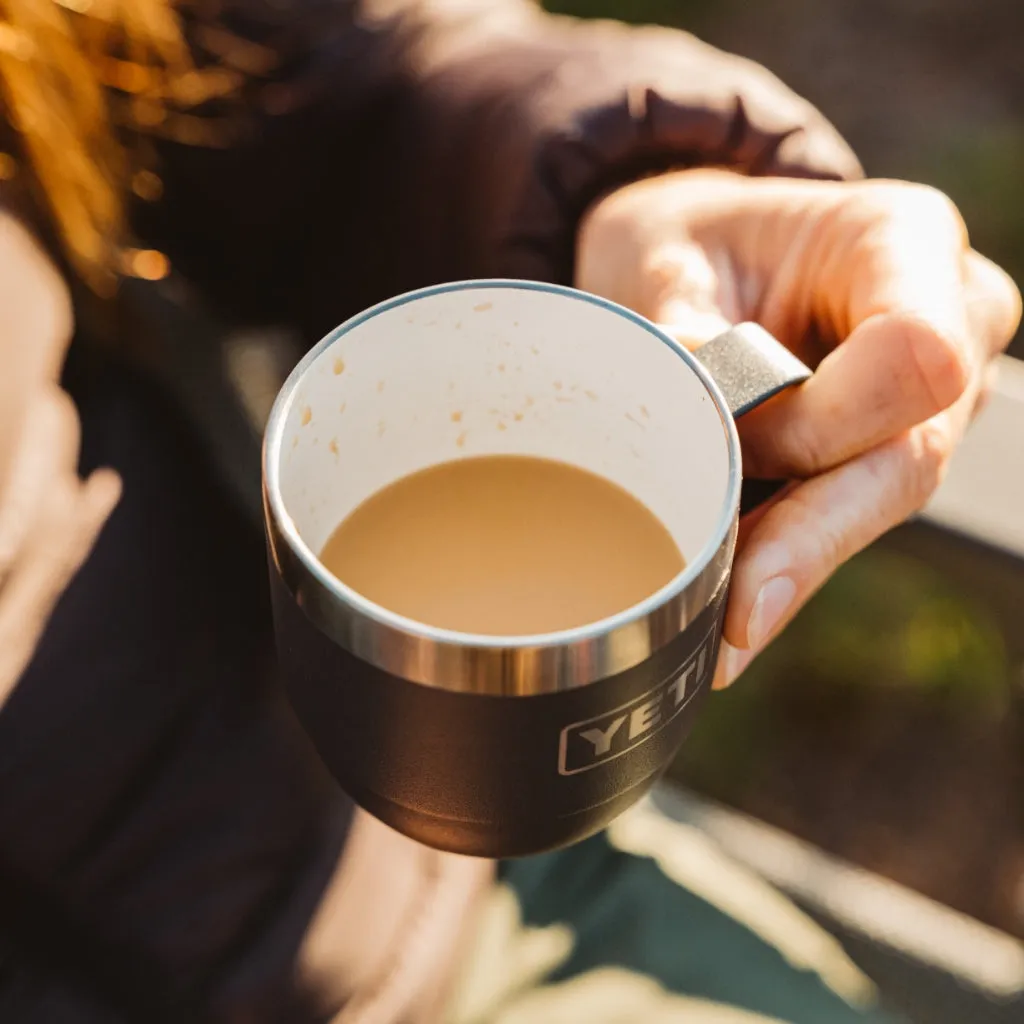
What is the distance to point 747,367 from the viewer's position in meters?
0.61

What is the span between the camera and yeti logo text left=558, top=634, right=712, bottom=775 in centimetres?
51

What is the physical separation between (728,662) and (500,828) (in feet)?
0.61

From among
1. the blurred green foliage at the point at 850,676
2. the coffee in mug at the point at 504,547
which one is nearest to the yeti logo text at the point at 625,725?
the coffee in mug at the point at 504,547

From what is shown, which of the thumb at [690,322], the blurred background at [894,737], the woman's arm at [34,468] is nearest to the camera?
the thumb at [690,322]

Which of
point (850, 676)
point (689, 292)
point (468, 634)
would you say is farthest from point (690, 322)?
point (850, 676)

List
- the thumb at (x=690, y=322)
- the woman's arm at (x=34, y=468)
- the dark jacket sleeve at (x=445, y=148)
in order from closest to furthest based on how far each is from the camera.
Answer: the thumb at (x=690, y=322) < the woman's arm at (x=34, y=468) < the dark jacket sleeve at (x=445, y=148)

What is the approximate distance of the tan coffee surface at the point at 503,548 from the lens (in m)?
0.67

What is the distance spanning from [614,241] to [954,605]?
1.05 meters

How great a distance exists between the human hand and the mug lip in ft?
0.37

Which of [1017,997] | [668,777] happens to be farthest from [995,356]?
[668,777]

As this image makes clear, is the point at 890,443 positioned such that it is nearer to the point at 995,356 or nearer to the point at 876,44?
the point at 995,356

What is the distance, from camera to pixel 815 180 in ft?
3.20

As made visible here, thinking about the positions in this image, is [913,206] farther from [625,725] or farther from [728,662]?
[625,725]

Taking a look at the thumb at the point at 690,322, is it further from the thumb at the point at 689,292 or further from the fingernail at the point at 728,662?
the fingernail at the point at 728,662
